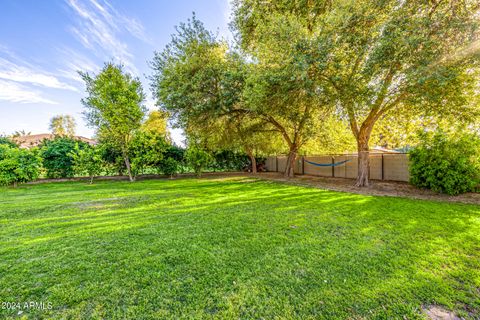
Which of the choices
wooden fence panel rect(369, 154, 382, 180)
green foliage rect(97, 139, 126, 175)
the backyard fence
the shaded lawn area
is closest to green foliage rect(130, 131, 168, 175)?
green foliage rect(97, 139, 126, 175)

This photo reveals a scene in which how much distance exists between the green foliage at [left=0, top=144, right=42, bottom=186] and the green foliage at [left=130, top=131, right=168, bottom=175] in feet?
12.2

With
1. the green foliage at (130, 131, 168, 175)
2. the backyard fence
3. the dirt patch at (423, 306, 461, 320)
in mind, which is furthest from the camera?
the green foliage at (130, 131, 168, 175)

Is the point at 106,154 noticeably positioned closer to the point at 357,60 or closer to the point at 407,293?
the point at 357,60

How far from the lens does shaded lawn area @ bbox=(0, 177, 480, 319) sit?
165cm

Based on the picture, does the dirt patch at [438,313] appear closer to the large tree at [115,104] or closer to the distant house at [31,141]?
the large tree at [115,104]

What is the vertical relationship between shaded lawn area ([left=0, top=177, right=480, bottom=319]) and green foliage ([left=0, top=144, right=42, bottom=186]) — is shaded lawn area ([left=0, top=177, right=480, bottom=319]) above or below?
below

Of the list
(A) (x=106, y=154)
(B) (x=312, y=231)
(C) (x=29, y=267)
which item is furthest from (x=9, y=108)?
(B) (x=312, y=231)

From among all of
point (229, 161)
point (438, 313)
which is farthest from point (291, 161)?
point (438, 313)

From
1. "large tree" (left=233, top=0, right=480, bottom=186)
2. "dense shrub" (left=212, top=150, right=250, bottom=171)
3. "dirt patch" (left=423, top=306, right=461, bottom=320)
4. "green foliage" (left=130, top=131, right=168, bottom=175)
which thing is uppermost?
"large tree" (left=233, top=0, right=480, bottom=186)

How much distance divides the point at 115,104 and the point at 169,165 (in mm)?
3990

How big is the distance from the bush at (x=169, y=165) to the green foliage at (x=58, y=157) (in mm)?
3954

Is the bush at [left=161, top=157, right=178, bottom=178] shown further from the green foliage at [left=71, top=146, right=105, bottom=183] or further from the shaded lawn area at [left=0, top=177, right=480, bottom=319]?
the shaded lawn area at [left=0, top=177, right=480, bottom=319]

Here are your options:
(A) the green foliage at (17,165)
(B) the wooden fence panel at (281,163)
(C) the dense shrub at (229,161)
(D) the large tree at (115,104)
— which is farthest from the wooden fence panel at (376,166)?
(A) the green foliage at (17,165)

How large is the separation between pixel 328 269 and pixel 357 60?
6129mm
